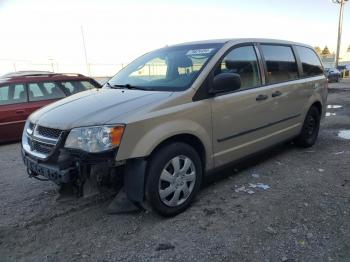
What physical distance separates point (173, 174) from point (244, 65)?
5.93 feet

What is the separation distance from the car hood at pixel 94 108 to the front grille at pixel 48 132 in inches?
1.5

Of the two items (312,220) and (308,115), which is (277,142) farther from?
(312,220)

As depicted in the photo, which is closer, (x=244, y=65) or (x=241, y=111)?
(x=241, y=111)

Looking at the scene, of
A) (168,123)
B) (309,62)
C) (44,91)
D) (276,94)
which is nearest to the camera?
(168,123)

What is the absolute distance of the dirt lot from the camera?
9.73 ft

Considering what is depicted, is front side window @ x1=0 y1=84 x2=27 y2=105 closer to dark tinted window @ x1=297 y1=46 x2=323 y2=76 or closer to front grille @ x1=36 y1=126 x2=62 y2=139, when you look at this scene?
front grille @ x1=36 y1=126 x2=62 y2=139

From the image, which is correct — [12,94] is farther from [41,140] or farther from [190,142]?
[190,142]

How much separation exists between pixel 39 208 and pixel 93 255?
4.21 ft

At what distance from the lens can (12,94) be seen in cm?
740

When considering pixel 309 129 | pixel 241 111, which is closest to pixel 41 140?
pixel 241 111

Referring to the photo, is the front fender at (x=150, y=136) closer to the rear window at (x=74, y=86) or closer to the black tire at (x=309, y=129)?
the black tire at (x=309, y=129)

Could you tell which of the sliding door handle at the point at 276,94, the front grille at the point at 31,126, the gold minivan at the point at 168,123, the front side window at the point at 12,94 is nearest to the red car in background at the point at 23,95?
the front side window at the point at 12,94

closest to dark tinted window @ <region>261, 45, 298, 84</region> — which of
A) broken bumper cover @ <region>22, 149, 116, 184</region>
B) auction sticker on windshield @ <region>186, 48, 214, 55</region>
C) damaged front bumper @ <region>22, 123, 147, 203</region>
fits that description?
auction sticker on windshield @ <region>186, 48, 214, 55</region>

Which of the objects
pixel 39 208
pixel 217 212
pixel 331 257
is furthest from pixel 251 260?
pixel 39 208
